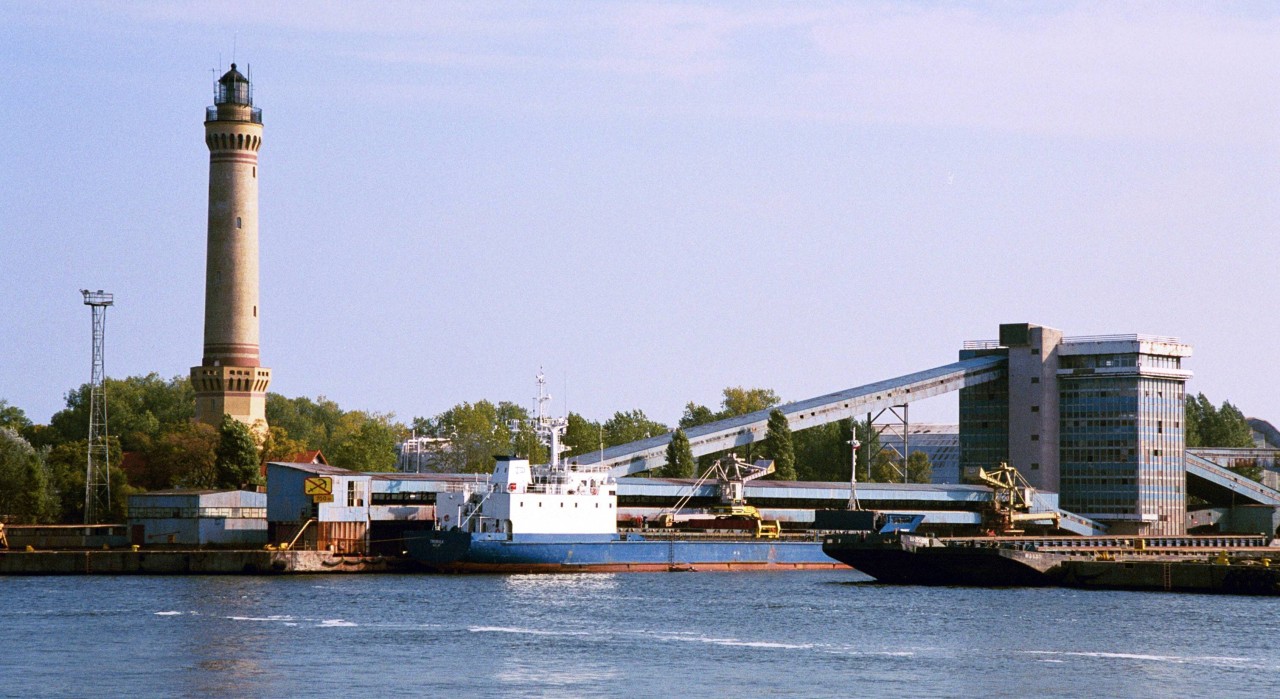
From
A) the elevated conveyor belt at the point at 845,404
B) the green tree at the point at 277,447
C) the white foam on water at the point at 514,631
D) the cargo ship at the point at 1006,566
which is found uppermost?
the elevated conveyor belt at the point at 845,404

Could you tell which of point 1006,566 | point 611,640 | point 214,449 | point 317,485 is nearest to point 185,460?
point 214,449

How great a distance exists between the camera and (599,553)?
11106cm

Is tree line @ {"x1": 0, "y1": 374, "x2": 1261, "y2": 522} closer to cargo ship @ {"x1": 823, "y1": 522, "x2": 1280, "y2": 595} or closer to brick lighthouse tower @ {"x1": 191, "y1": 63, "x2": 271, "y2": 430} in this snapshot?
brick lighthouse tower @ {"x1": 191, "y1": 63, "x2": 271, "y2": 430}

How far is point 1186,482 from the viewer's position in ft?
528

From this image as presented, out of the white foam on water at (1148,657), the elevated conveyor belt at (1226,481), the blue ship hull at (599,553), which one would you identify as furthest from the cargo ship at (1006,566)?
the elevated conveyor belt at (1226,481)

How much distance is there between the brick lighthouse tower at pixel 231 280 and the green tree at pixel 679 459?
32502 millimetres

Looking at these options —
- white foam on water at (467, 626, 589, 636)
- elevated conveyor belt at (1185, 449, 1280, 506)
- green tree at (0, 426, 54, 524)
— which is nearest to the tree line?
green tree at (0, 426, 54, 524)

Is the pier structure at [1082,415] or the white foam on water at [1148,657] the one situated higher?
the pier structure at [1082,415]

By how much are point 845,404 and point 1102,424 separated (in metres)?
21.1

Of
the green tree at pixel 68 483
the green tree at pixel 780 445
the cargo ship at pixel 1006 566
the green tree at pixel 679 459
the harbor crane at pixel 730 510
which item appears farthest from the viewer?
the green tree at pixel 780 445

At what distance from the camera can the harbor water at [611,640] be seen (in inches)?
2350

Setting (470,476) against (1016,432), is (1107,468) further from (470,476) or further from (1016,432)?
Answer: (470,476)

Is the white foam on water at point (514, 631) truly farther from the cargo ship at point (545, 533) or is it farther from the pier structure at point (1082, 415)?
the pier structure at point (1082, 415)

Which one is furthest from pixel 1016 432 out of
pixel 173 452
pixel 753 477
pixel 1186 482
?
pixel 173 452
